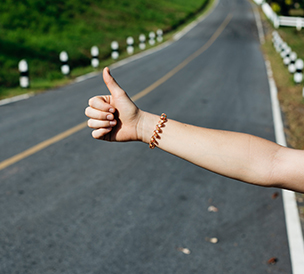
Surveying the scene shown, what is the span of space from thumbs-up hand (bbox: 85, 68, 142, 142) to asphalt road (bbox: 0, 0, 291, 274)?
183cm

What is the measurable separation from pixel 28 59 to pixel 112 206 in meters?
12.1

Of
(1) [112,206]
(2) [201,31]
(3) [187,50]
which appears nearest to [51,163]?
(1) [112,206]

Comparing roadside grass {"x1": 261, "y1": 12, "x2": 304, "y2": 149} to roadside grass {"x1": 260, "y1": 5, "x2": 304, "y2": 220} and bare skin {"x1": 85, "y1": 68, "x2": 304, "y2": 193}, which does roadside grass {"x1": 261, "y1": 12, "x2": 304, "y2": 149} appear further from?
bare skin {"x1": 85, "y1": 68, "x2": 304, "y2": 193}

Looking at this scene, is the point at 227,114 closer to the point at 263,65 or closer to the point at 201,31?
the point at 263,65

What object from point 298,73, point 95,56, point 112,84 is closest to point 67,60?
point 95,56

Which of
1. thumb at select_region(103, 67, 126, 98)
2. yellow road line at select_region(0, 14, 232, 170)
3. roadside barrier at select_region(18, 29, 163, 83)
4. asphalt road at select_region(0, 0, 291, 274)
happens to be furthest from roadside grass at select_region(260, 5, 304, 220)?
roadside barrier at select_region(18, 29, 163, 83)

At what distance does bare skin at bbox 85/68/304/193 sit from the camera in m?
1.82

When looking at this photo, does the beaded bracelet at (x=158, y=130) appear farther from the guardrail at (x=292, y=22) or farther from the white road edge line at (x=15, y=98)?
the guardrail at (x=292, y=22)

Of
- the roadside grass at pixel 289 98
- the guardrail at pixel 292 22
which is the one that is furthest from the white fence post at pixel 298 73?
the guardrail at pixel 292 22

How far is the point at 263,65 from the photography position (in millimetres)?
16766

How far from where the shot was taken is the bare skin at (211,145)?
1.82 metres

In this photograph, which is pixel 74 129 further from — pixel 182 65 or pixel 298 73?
pixel 182 65

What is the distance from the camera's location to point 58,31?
20.3 m

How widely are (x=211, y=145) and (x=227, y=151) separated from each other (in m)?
0.09
